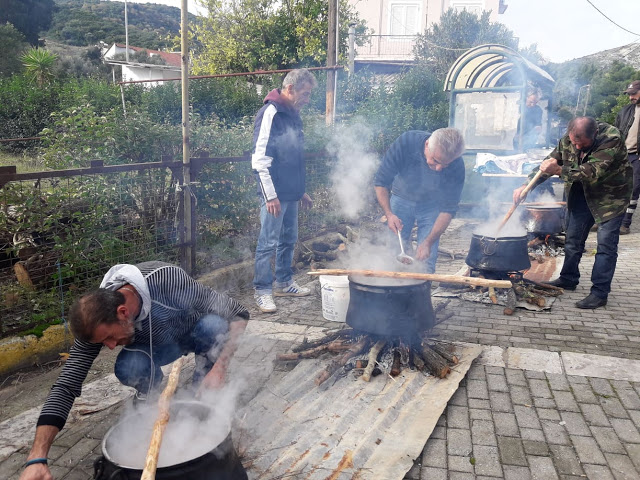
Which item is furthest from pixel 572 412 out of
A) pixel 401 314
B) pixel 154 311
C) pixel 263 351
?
pixel 154 311

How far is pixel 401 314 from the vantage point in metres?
3.96

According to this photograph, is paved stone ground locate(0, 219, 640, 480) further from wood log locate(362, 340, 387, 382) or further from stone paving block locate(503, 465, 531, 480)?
wood log locate(362, 340, 387, 382)

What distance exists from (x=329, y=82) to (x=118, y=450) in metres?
9.24

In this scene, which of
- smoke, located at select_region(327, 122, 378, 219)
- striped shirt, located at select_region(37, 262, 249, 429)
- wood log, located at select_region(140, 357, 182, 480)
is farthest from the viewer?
smoke, located at select_region(327, 122, 378, 219)

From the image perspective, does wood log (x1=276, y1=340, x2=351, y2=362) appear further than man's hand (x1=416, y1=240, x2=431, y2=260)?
No

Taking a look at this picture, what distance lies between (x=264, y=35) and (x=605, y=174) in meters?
25.0

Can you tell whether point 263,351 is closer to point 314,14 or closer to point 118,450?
point 118,450

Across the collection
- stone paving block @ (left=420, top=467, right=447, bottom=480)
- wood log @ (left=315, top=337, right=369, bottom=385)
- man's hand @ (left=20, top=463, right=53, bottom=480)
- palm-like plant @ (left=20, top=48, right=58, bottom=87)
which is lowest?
stone paving block @ (left=420, top=467, right=447, bottom=480)

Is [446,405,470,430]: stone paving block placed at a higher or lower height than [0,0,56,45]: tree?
lower

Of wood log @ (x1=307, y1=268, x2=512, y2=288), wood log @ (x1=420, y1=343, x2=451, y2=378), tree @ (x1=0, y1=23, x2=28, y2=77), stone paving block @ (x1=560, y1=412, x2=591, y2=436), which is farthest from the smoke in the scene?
tree @ (x1=0, y1=23, x2=28, y2=77)

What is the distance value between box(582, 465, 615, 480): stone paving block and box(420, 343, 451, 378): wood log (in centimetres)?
117

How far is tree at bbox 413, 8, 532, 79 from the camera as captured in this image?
1275 inches

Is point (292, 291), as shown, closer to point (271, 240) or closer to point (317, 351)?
point (271, 240)

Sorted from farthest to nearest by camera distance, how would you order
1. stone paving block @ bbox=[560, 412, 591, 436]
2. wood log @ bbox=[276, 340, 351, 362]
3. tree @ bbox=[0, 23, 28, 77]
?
tree @ bbox=[0, 23, 28, 77], wood log @ bbox=[276, 340, 351, 362], stone paving block @ bbox=[560, 412, 591, 436]
